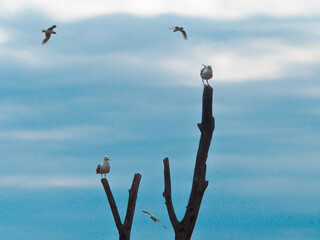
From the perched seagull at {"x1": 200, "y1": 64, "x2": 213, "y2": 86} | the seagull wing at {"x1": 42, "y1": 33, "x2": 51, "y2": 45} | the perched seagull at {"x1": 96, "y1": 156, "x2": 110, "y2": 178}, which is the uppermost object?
the seagull wing at {"x1": 42, "y1": 33, "x2": 51, "y2": 45}

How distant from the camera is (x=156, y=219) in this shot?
86.3 feet

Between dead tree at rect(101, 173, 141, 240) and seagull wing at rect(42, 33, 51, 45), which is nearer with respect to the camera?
dead tree at rect(101, 173, 141, 240)

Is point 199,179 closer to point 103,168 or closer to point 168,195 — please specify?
point 168,195

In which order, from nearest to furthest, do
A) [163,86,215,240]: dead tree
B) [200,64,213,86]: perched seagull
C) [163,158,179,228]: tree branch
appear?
[163,86,215,240]: dead tree
[163,158,179,228]: tree branch
[200,64,213,86]: perched seagull

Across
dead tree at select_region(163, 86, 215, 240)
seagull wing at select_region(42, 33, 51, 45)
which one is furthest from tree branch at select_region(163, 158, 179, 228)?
seagull wing at select_region(42, 33, 51, 45)

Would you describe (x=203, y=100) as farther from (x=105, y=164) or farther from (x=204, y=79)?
(x=105, y=164)

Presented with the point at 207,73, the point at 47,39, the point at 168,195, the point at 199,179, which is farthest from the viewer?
the point at 47,39

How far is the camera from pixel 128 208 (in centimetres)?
2644

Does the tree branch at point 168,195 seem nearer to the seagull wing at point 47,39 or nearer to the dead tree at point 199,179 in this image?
the dead tree at point 199,179

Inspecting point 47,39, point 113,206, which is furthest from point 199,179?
point 47,39

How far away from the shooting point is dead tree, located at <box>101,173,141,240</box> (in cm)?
2638

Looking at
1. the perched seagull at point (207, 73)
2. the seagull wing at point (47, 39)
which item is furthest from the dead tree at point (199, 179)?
the seagull wing at point (47, 39)

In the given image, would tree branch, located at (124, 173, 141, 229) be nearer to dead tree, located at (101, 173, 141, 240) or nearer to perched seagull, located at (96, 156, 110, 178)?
dead tree, located at (101, 173, 141, 240)

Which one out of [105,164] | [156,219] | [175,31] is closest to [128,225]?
[156,219]
